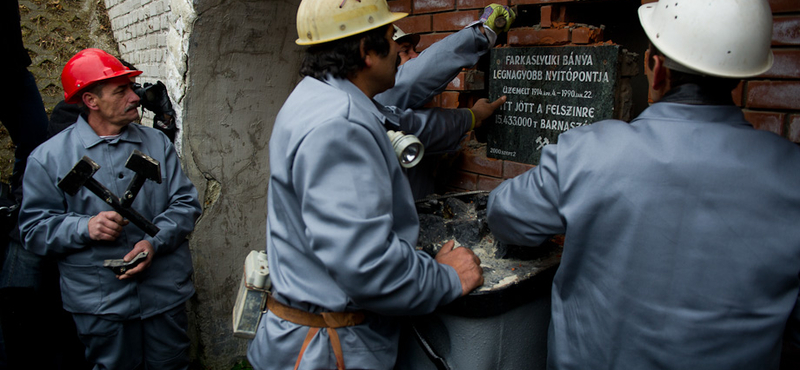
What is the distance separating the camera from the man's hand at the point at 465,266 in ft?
4.80

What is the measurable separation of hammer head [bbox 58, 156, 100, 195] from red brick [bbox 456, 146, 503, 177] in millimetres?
1740

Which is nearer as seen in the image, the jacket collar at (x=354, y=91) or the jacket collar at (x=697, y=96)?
the jacket collar at (x=697, y=96)

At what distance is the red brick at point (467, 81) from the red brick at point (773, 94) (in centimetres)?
127

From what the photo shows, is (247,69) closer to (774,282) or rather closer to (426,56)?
(426,56)

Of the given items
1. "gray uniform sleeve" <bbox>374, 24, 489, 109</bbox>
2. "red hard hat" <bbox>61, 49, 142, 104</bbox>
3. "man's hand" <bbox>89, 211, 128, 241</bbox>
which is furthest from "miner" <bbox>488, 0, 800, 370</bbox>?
"red hard hat" <bbox>61, 49, 142, 104</bbox>

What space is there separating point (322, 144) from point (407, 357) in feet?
2.88

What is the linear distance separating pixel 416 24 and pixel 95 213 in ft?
6.22

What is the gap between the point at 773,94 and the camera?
5.41ft

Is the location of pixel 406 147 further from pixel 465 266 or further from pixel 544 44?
pixel 544 44

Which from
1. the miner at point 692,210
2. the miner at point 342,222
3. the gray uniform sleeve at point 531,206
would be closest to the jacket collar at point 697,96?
the miner at point 692,210

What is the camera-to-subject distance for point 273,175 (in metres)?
1.42

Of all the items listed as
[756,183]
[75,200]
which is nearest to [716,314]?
[756,183]

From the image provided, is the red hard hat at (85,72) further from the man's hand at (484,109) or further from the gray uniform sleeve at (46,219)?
the man's hand at (484,109)

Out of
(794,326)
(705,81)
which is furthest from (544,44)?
(794,326)
